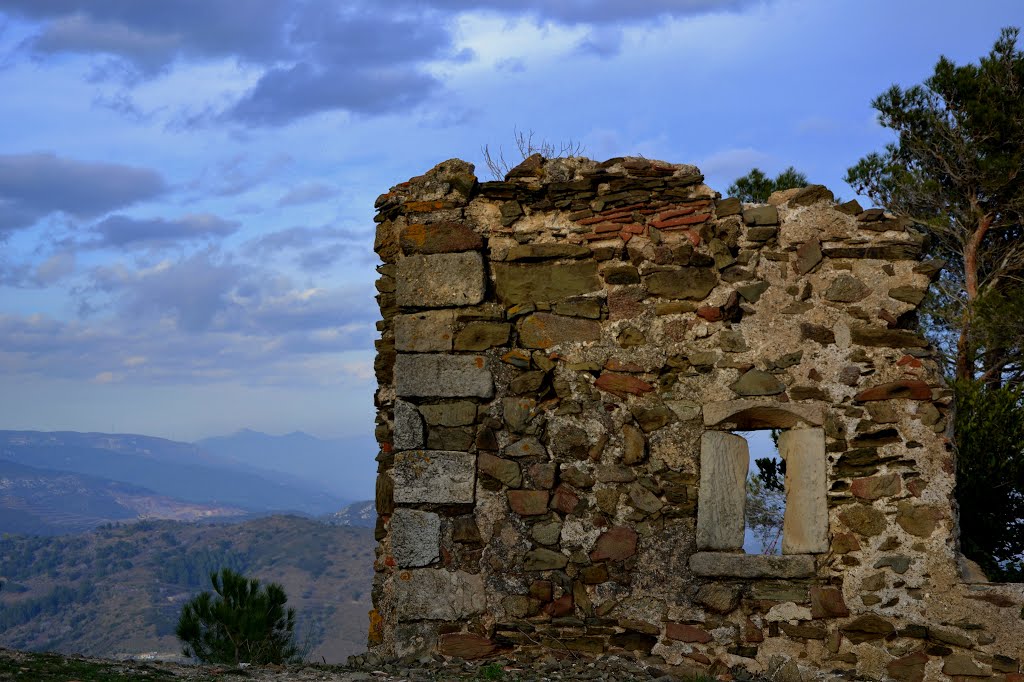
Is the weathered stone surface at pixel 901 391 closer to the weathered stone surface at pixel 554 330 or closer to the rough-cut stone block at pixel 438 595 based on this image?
the weathered stone surface at pixel 554 330

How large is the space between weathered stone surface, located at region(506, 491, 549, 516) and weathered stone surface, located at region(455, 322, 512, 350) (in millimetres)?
978

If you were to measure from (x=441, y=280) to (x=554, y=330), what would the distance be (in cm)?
85

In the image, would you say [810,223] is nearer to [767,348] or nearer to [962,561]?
[767,348]

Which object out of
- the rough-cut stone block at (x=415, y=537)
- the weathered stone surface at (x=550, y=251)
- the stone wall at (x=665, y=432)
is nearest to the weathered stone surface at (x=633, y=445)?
the stone wall at (x=665, y=432)

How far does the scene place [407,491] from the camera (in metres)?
6.35

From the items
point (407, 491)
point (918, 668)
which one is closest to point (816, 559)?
point (918, 668)

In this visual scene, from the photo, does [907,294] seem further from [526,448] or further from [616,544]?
[526,448]

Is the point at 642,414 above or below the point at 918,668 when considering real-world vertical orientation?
above

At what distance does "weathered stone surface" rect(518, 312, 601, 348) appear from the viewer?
6.30m

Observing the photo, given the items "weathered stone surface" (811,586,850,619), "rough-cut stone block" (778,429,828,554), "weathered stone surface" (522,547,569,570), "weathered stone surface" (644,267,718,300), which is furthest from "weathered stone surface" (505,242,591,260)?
"weathered stone surface" (811,586,850,619)

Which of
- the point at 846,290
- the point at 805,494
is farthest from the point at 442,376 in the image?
the point at 846,290

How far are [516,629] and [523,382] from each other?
1.55m

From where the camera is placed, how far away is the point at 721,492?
5.92m

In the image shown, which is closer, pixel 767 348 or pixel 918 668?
pixel 918 668
